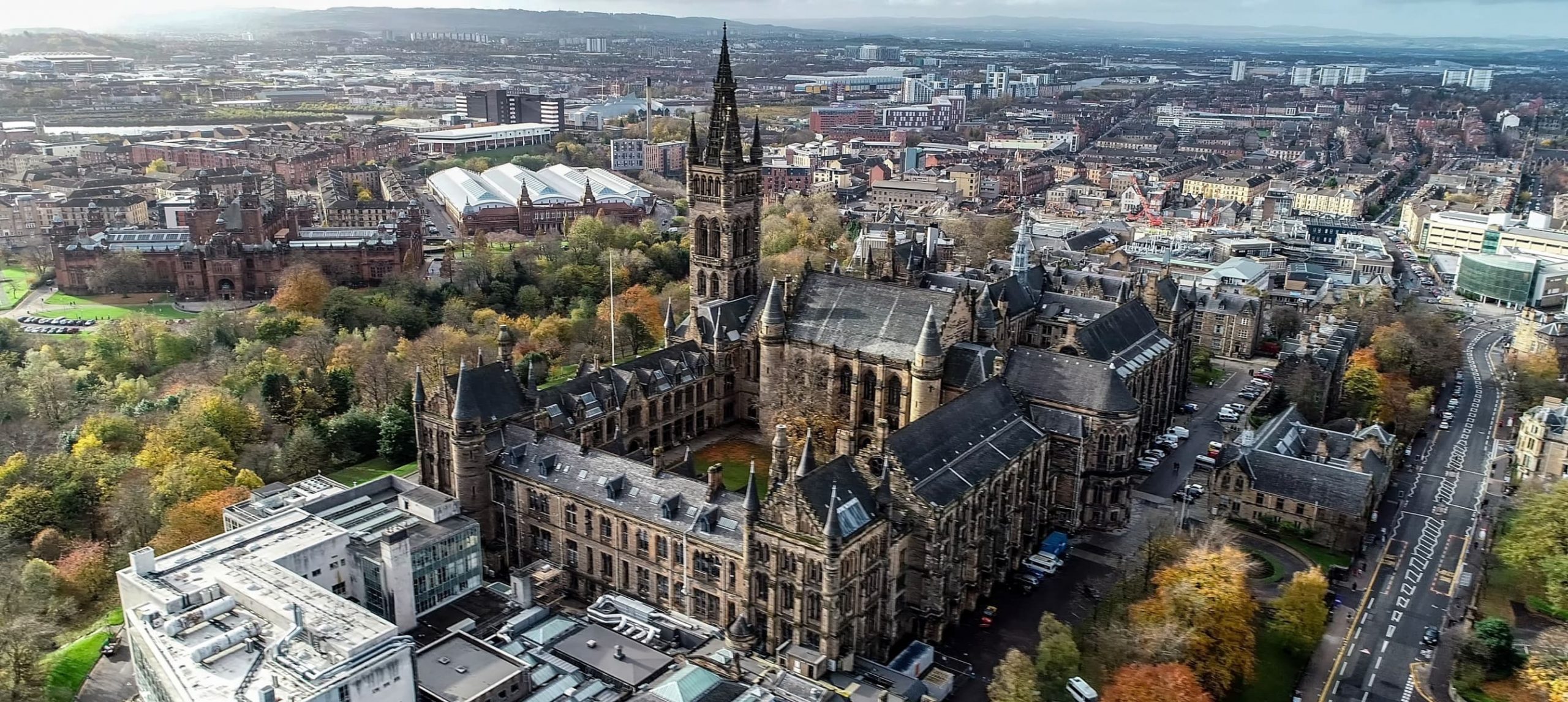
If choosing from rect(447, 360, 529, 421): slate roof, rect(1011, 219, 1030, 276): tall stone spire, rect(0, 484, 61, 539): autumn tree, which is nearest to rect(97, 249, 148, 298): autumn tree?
rect(0, 484, 61, 539): autumn tree

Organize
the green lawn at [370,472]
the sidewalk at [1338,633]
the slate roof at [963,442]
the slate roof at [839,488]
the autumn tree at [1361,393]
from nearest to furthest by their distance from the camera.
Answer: the slate roof at [839,488] → the sidewalk at [1338,633] → the slate roof at [963,442] → the green lawn at [370,472] → the autumn tree at [1361,393]

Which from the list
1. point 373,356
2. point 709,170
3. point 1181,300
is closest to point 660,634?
point 709,170

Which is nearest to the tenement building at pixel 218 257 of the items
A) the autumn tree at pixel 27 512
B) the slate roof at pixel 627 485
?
the autumn tree at pixel 27 512

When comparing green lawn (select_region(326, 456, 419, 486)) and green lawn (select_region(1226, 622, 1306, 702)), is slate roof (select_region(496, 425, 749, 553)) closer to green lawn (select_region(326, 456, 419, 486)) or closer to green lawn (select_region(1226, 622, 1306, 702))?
green lawn (select_region(326, 456, 419, 486))

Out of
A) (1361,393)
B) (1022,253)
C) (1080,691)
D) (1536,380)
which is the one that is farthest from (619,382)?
(1536,380)

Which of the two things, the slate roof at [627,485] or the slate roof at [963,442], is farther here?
the slate roof at [963,442]

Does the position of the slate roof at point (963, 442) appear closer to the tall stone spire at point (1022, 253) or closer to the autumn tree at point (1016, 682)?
the autumn tree at point (1016, 682)

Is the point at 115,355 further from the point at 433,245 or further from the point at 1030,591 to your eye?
the point at 1030,591
